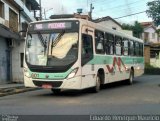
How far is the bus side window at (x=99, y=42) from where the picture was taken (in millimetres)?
20941

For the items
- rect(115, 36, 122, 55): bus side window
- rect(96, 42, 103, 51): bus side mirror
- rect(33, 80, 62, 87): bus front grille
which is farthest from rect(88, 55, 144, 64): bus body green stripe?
rect(33, 80, 62, 87): bus front grille

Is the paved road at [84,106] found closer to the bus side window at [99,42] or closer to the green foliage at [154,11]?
the bus side window at [99,42]

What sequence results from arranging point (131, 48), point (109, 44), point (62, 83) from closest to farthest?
1. point (62, 83)
2. point (109, 44)
3. point (131, 48)

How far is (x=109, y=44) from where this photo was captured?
23.1m

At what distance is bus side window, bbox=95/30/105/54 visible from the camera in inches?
824

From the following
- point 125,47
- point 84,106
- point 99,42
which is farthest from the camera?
point 125,47

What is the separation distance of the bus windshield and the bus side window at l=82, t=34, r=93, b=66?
1.76 feet

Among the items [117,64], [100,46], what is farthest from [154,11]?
[100,46]

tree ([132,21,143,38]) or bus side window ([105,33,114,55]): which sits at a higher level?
tree ([132,21,143,38])

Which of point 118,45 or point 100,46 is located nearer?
point 100,46

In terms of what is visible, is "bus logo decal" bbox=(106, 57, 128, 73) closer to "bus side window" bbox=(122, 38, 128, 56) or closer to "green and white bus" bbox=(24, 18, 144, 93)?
"bus side window" bbox=(122, 38, 128, 56)

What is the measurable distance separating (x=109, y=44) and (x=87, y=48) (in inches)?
146

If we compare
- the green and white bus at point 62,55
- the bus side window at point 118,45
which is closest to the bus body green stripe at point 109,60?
the green and white bus at point 62,55

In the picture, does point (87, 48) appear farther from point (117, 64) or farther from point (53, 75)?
point (117, 64)
